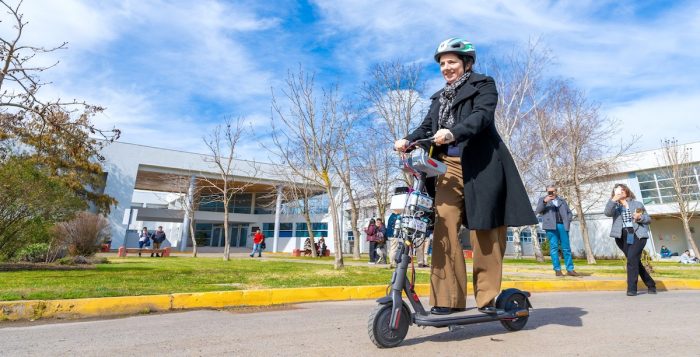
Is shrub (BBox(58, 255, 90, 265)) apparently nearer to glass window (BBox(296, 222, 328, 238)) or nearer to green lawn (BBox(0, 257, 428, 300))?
green lawn (BBox(0, 257, 428, 300))

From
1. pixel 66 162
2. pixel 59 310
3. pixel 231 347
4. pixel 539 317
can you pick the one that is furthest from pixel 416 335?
pixel 66 162

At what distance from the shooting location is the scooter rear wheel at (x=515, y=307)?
9.27 feet

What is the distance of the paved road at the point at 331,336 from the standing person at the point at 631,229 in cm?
216

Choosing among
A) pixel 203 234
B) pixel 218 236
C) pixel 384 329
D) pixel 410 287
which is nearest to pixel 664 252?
pixel 410 287

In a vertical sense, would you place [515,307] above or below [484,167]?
below

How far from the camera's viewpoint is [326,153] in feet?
41.0

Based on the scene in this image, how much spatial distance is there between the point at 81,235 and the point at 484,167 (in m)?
13.6

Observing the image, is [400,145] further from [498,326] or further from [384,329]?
[498,326]

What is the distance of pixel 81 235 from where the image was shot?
485 inches

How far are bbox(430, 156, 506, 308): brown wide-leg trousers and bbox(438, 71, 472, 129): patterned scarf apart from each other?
312 millimetres

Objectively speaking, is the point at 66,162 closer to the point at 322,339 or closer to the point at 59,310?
the point at 59,310

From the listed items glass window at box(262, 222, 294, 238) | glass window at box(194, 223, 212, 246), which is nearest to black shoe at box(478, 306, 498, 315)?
glass window at box(262, 222, 294, 238)

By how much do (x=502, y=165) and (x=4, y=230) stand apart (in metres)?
10.2

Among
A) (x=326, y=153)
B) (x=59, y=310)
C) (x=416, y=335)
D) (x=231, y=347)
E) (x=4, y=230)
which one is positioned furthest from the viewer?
(x=326, y=153)
